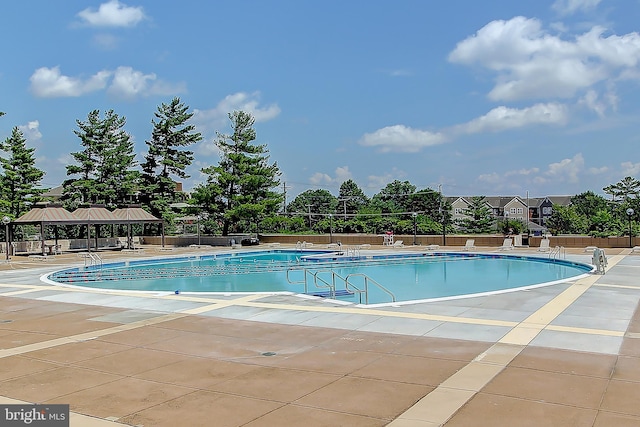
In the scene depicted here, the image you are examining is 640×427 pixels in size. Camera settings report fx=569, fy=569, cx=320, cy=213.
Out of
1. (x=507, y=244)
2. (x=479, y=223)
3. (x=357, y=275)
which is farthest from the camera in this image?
(x=479, y=223)

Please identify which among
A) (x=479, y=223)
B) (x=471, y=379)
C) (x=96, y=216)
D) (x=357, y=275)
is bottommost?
(x=471, y=379)

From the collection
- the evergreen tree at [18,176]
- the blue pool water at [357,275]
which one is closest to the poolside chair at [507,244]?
the blue pool water at [357,275]

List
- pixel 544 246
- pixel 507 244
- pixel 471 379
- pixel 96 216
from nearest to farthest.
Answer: pixel 471 379 → pixel 544 246 → pixel 507 244 → pixel 96 216

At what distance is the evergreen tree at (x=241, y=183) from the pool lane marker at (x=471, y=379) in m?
31.6

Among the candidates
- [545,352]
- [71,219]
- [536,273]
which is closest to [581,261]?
[536,273]

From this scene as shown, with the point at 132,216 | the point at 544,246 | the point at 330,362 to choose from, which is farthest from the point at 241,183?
the point at 330,362

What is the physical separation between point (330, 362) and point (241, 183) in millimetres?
34827

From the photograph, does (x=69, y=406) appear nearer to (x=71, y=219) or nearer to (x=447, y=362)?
(x=447, y=362)

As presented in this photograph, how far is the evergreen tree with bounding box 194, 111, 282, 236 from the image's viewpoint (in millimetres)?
41594

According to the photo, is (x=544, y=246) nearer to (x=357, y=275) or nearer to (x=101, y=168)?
(x=357, y=275)

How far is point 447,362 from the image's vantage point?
7.72 meters

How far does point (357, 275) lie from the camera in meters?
16.8

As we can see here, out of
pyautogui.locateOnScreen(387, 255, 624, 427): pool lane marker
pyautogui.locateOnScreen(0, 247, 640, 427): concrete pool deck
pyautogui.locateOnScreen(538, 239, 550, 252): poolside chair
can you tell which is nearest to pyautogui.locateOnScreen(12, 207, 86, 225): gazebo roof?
pyautogui.locateOnScreen(0, 247, 640, 427): concrete pool deck

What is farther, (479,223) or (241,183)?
(479,223)
